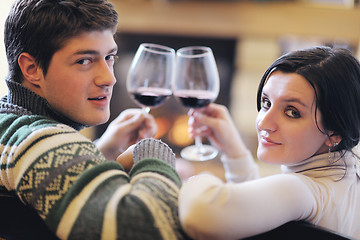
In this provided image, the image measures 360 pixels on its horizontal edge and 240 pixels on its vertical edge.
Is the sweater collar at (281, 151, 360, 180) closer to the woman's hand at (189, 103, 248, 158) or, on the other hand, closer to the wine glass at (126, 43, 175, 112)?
the woman's hand at (189, 103, 248, 158)

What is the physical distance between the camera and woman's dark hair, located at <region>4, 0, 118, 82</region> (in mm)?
768

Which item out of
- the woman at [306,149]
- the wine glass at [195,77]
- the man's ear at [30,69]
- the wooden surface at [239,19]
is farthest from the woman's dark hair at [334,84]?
the wooden surface at [239,19]

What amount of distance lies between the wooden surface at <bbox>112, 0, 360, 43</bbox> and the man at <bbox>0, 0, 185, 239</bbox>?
1.92 meters

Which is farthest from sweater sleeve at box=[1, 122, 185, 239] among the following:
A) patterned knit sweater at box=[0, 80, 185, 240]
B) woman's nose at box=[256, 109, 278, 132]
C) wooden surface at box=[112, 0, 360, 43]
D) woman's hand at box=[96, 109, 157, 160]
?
wooden surface at box=[112, 0, 360, 43]

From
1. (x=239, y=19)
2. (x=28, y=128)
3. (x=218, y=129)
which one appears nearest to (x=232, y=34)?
(x=239, y=19)

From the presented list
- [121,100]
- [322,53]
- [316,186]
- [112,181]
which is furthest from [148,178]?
[121,100]

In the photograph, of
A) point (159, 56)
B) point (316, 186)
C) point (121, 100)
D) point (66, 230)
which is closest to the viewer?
point (66, 230)

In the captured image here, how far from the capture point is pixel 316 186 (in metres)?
0.69

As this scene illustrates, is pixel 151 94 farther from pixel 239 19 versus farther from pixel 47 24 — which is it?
pixel 239 19

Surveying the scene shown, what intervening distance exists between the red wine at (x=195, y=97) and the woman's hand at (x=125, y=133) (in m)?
0.13

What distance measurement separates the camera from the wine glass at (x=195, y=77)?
115cm

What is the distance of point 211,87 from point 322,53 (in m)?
0.48

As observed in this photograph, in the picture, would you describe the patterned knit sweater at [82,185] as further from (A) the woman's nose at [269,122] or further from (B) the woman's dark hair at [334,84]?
(B) the woman's dark hair at [334,84]

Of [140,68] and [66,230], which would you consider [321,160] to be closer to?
[66,230]
